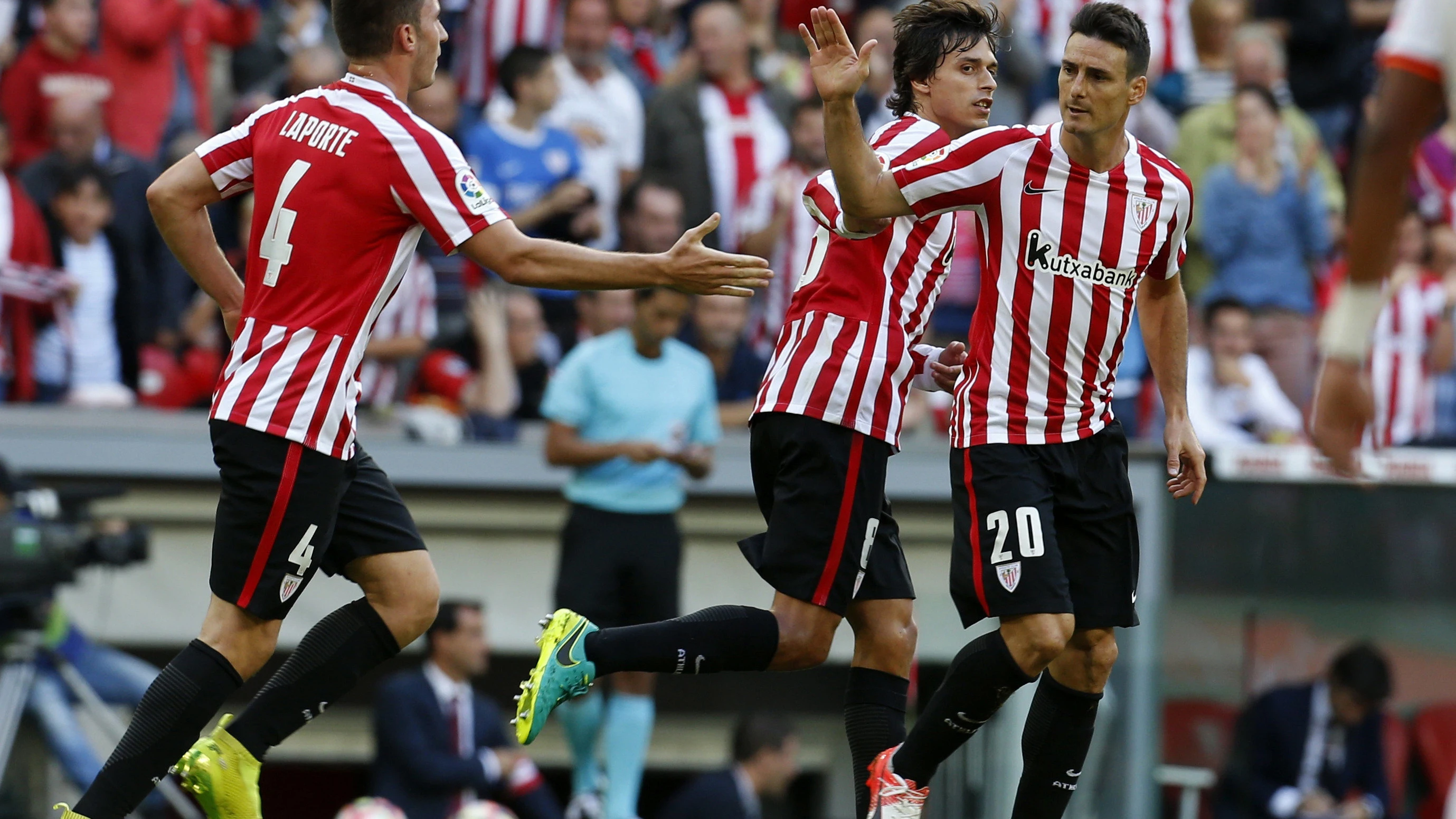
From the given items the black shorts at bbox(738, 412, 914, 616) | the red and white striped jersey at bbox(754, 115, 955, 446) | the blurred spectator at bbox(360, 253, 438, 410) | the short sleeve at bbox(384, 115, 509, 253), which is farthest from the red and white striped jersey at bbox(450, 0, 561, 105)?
the short sleeve at bbox(384, 115, 509, 253)

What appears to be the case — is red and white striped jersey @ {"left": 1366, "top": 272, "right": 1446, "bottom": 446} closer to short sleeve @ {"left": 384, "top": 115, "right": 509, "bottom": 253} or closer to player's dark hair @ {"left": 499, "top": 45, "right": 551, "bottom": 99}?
player's dark hair @ {"left": 499, "top": 45, "right": 551, "bottom": 99}

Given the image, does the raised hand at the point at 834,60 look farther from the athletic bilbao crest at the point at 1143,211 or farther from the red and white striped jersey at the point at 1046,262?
the athletic bilbao crest at the point at 1143,211

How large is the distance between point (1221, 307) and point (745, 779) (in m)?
3.81

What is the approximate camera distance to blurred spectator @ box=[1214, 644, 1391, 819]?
9.96 meters

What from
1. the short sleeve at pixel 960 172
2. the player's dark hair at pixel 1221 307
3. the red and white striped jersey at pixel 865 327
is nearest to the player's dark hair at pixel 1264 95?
the player's dark hair at pixel 1221 307

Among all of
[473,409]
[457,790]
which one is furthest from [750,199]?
[457,790]

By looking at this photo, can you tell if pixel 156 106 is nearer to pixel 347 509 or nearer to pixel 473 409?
pixel 473 409

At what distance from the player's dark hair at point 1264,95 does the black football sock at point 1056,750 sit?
7.11 meters

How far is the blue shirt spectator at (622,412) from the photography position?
8.73 metres

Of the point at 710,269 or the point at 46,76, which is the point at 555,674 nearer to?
the point at 710,269

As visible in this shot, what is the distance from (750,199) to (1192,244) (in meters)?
2.88

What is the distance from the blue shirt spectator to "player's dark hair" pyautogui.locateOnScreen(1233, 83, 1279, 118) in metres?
4.58

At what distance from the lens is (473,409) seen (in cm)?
1041

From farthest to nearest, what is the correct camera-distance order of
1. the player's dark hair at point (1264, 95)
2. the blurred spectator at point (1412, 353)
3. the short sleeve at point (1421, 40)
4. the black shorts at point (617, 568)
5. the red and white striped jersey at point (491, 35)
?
the red and white striped jersey at point (491, 35)
the player's dark hair at point (1264, 95)
the blurred spectator at point (1412, 353)
the black shorts at point (617, 568)
the short sleeve at point (1421, 40)
